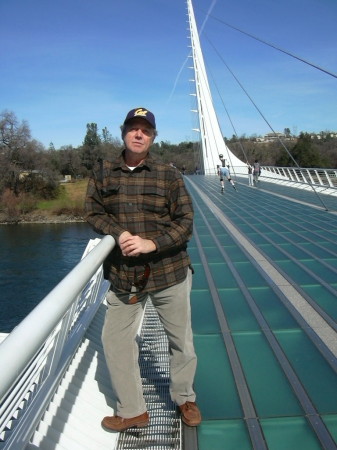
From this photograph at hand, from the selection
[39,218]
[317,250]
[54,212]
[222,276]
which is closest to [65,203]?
[54,212]

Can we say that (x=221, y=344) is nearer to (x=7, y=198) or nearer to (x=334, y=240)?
(x=334, y=240)

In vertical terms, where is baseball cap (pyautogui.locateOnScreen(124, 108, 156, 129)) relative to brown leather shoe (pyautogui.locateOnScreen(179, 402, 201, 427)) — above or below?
above

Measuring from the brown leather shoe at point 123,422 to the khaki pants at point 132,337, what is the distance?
28 mm

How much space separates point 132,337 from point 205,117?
4085cm

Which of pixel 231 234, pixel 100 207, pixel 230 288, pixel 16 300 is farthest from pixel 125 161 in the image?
pixel 16 300

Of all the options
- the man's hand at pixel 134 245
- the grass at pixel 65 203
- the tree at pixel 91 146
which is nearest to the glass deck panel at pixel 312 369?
the man's hand at pixel 134 245

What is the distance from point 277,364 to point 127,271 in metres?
1.38

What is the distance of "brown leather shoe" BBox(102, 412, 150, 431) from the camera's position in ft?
6.55

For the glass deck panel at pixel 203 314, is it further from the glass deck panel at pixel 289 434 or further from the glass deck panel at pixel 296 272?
the glass deck panel at pixel 289 434

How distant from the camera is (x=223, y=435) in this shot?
207 centimetres

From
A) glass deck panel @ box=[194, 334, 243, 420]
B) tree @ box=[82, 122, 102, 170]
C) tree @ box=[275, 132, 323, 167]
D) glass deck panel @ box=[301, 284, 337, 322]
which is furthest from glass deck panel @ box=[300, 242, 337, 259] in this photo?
tree @ box=[82, 122, 102, 170]

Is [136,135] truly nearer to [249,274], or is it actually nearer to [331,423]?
[331,423]

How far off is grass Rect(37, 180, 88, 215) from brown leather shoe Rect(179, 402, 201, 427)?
61474mm

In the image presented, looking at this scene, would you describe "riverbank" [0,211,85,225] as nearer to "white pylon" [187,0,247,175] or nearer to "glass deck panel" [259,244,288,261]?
"white pylon" [187,0,247,175]
